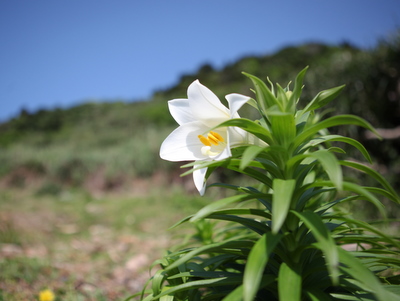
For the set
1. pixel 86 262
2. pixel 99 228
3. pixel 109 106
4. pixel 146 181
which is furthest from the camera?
pixel 109 106

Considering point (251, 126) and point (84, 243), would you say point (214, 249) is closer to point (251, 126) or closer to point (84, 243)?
point (251, 126)

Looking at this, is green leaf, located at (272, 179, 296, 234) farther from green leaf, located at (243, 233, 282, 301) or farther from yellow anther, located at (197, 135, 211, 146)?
yellow anther, located at (197, 135, 211, 146)

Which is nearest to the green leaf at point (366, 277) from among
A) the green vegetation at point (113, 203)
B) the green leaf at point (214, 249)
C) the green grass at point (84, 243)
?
the green leaf at point (214, 249)

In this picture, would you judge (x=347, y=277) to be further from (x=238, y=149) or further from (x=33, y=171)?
(x=33, y=171)

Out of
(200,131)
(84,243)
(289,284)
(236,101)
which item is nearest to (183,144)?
(200,131)

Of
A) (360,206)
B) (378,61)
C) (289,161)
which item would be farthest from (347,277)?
Result: (378,61)
